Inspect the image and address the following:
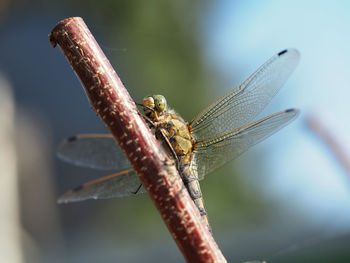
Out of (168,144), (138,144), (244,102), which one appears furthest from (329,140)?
(138,144)

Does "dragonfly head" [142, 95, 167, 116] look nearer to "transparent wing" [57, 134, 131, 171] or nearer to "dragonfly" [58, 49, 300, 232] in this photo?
"dragonfly" [58, 49, 300, 232]

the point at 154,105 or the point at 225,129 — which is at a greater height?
the point at 154,105

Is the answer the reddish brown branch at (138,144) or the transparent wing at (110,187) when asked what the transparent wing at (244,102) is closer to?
the transparent wing at (110,187)

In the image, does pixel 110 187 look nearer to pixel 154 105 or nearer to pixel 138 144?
pixel 154 105

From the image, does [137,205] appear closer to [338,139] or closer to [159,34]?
[159,34]

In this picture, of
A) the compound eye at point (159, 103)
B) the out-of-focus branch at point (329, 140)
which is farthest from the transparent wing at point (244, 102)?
the out-of-focus branch at point (329, 140)

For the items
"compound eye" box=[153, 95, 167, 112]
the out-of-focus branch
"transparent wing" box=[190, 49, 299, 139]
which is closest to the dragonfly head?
"compound eye" box=[153, 95, 167, 112]

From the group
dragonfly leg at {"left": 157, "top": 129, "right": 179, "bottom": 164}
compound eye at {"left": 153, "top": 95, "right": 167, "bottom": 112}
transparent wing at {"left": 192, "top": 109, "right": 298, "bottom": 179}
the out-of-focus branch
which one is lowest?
the out-of-focus branch
